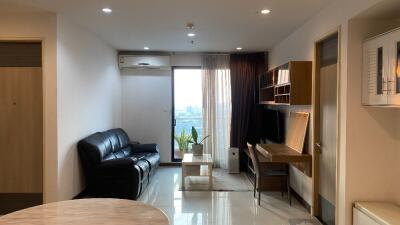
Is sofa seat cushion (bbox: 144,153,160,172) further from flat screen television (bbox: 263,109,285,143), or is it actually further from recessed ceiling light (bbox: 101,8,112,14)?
recessed ceiling light (bbox: 101,8,112,14)

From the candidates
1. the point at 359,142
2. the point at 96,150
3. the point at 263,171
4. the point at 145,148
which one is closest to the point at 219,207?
the point at 263,171

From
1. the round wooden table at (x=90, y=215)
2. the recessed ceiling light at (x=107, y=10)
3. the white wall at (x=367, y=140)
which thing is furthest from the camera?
the recessed ceiling light at (x=107, y=10)

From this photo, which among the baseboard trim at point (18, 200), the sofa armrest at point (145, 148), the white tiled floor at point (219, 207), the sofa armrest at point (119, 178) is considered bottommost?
the white tiled floor at point (219, 207)

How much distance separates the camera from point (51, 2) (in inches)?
138

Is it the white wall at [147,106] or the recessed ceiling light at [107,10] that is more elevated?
the recessed ceiling light at [107,10]

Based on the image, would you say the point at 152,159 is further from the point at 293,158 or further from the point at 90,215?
the point at 90,215

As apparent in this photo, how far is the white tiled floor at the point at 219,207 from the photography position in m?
3.91

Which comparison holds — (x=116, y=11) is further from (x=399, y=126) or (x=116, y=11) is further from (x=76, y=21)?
(x=399, y=126)

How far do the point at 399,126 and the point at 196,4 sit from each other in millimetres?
2454

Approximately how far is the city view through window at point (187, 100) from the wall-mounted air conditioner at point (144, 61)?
44 cm

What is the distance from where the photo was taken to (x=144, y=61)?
22.4 ft

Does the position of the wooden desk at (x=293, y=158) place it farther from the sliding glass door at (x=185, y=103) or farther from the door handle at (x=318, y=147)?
the sliding glass door at (x=185, y=103)

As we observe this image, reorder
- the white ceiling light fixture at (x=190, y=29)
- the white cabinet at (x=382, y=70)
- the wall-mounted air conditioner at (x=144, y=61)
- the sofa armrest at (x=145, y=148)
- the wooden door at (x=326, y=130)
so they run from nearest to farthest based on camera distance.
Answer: the white cabinet at (x=382, y=70) → the wooden door at (x=326, y=130) → the white ceiling light fixture at (x=190, y=29) → the sofa armrest at (x=145, y=148) → the wall-mounted air conditioner at (x=144, y=61)

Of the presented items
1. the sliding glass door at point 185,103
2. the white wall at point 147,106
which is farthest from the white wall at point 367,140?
the white wall at point 147,106
